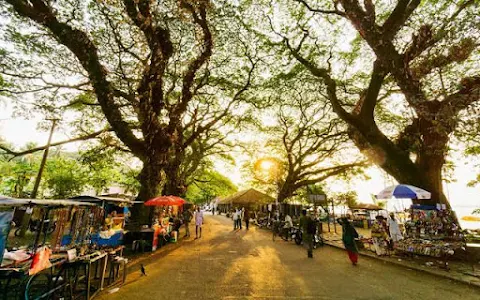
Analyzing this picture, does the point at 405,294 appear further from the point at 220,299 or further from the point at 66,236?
the point at 66,236

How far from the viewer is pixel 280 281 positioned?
6086mm

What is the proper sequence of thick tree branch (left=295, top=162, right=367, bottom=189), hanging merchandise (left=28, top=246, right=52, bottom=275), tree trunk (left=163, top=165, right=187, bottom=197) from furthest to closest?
thick tree branch (left=295, top=162, right=367, bottom=189)
tree trunk (left=163, top=165, right=187, bottom=197)
hanging merchandise (left=28, top=246, right=52, bottom=275)

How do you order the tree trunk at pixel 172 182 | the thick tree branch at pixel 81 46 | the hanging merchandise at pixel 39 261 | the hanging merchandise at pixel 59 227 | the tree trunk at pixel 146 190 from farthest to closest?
the tree trunk at pixel 172 182, the tree trunk at pixel 146 190, the thick tree branch at pixel 81 46, the hanging merchandise at pixel 59 227, the hanging merchandise at pixel 39 261

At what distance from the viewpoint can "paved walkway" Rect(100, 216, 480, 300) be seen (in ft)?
17.0

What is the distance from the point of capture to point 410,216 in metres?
9.91

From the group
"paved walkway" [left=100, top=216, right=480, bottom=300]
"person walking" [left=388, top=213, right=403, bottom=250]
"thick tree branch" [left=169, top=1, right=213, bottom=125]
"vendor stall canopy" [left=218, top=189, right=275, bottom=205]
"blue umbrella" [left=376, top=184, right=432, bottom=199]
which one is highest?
"thick tree branch" [left=169, top=1, right=213, bottom=125]

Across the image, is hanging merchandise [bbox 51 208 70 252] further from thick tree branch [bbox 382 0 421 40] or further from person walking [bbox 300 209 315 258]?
thick tree branch [bbox 382 0 421 40]

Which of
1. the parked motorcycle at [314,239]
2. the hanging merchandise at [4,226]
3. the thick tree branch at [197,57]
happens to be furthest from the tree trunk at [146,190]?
the parked motorcycle at [314,239]

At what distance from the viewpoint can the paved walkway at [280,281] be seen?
5191 millimetres

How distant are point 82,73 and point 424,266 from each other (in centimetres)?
1527

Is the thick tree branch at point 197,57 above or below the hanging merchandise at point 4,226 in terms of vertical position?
above

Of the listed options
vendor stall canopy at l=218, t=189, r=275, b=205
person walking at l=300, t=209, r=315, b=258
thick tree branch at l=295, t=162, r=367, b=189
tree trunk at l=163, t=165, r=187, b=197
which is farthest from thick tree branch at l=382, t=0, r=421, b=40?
vendor stall canopy at l=218, t=189, r=275, b=205

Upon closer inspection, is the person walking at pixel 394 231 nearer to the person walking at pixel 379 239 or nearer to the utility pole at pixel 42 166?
the person walking at pixel 379 239

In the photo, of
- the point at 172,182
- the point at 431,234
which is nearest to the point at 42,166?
the point at 172,182
